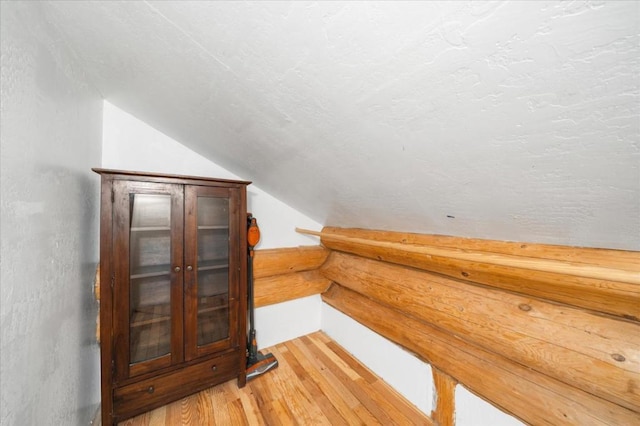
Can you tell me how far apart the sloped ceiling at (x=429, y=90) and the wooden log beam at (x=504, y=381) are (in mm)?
638

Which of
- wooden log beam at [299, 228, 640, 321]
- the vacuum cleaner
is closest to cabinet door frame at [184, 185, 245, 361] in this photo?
the vacuum cleaner

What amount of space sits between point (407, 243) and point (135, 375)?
190 cm

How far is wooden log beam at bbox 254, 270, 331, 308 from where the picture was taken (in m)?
2.17

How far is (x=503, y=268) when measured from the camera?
1.07 metres

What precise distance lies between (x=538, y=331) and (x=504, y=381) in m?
0.34

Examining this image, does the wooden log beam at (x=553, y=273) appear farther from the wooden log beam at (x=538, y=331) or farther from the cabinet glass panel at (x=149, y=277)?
the cabinet glass panel at (x=149, y=277)

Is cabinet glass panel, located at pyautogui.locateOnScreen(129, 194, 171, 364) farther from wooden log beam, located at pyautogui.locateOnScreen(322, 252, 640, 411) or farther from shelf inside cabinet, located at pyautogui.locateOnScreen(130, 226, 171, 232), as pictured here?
wooden log beam, located at pyautogui.locateOnScreen(322, 252, 640, 411)

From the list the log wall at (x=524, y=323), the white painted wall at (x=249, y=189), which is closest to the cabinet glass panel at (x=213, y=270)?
the white painted wall at (x=249, y=189)

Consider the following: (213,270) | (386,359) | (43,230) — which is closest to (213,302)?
(213,270)

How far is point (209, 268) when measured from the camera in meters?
1.65

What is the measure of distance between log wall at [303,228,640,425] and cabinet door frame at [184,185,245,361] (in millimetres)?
1011

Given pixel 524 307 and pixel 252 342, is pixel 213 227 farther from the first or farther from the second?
pixel 524 307

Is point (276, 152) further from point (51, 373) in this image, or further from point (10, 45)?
point (51, 373)

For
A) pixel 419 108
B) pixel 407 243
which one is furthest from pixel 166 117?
pixel 407 243
